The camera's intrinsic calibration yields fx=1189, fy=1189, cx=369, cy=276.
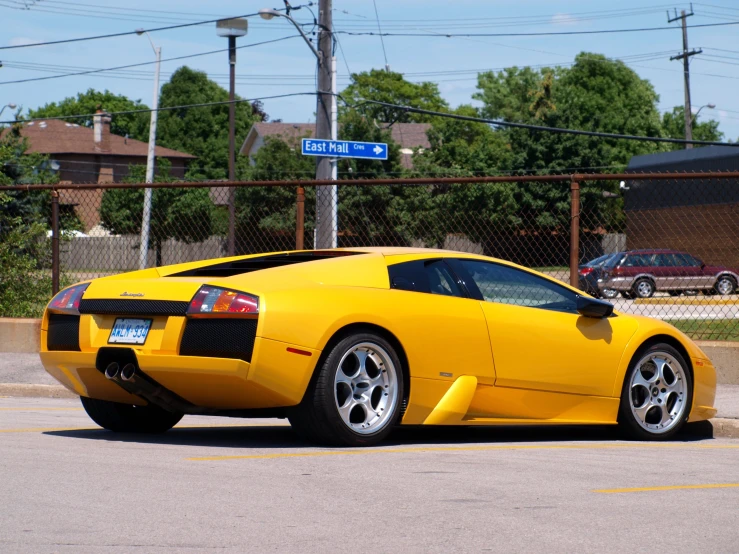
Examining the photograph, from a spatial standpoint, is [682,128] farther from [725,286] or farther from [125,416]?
[125,416]

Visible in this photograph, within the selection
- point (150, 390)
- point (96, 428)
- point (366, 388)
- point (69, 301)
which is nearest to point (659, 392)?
point (366, 388)

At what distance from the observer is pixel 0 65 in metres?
47.7

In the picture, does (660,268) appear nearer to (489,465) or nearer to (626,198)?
(626,198)

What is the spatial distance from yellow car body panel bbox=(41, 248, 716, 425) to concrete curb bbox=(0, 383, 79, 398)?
3540mm

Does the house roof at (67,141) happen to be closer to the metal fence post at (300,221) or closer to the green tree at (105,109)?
the green tree at (105,109)

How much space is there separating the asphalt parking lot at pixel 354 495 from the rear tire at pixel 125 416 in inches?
5.5

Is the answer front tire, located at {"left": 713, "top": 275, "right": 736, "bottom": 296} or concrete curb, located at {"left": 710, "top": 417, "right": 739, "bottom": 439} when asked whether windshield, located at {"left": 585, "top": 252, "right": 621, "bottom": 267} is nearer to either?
front tire, located at {"left": 713, "top": 275, "right": 736, "bottom": 296}

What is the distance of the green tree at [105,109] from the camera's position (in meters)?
118

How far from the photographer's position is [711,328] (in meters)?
16.5

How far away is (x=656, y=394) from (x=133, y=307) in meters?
3.85

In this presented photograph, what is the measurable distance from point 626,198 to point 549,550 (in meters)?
35.1

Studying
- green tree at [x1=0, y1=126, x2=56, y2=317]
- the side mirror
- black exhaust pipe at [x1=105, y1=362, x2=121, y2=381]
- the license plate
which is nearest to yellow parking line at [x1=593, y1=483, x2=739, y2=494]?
the side mirror

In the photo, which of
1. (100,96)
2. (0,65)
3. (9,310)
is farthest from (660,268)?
(100,96)

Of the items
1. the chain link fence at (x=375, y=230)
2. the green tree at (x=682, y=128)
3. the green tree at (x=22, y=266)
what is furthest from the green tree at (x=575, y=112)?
the green tree at (x=22, y=266)
